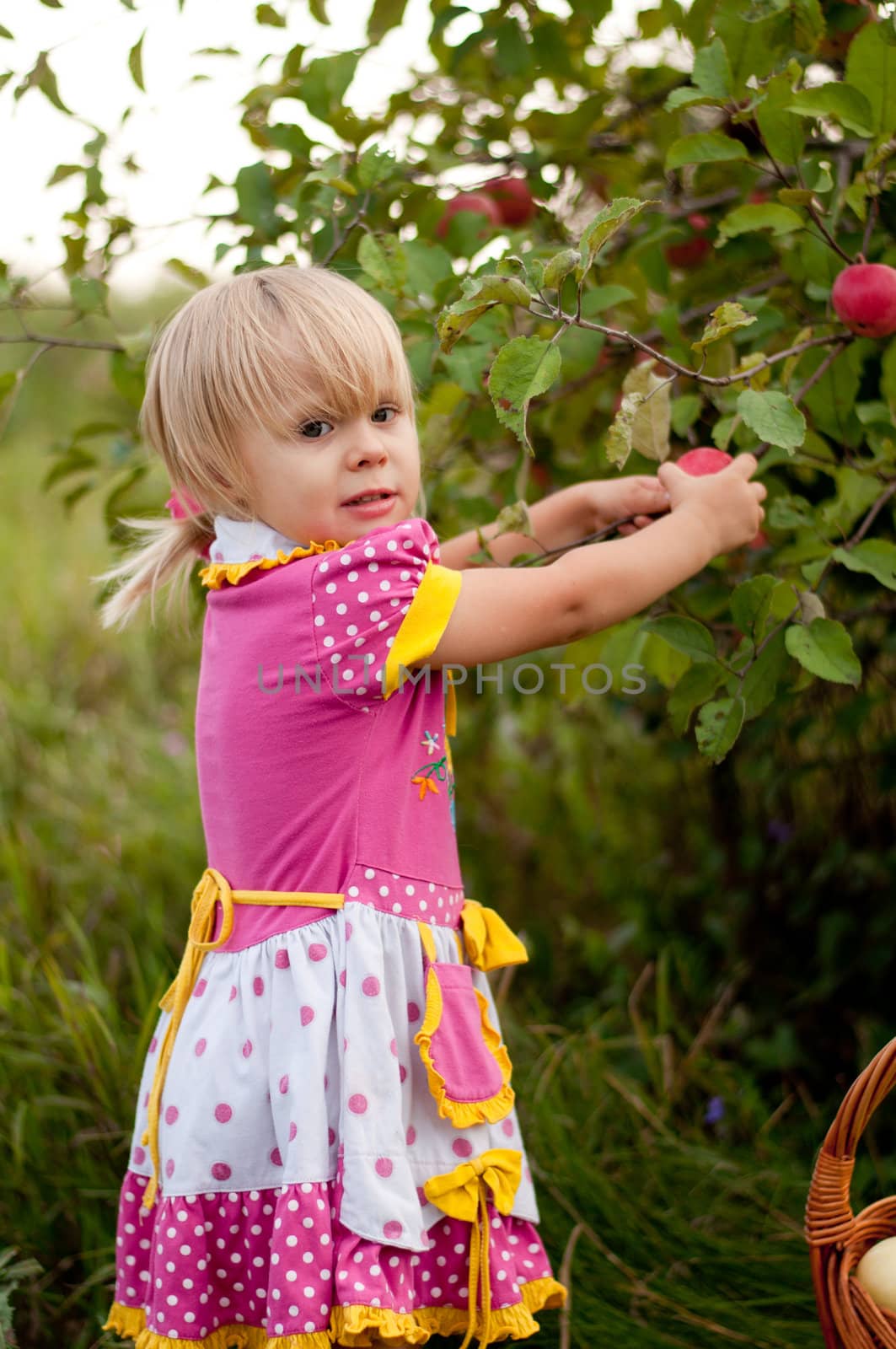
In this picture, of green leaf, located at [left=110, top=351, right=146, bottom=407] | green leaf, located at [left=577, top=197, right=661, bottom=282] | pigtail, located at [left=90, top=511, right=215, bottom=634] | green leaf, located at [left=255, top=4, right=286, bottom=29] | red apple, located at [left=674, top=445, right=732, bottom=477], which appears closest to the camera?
green leaf, located at [left=577, top=197, right=661, bottom=282]

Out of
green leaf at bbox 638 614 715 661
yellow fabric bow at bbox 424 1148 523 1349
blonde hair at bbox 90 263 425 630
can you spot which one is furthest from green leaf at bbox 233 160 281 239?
yellow fabric bow at bbox 424 1148 523 1349

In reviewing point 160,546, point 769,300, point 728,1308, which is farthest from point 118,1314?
point 769,300

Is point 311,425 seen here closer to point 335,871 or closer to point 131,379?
point 335,871

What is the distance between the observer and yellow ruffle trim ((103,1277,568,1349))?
1.12 metres

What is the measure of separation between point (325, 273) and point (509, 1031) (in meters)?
1.25

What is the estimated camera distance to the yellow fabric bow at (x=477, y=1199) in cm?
120

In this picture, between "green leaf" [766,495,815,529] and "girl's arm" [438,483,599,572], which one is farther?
"girl's arm" [438,483,599,572]

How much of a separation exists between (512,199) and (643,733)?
95 cm

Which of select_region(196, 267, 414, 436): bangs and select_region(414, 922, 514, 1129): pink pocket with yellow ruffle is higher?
select_region(196, 267, 414, 436): bangs

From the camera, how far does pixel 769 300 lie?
1632 mm

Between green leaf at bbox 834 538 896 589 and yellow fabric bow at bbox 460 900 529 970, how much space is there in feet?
1.64

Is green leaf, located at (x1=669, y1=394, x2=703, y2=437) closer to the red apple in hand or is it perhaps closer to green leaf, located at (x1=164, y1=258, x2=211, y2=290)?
the red apple in hand

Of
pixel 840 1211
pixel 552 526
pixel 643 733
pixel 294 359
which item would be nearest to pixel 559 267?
pixel 294 359

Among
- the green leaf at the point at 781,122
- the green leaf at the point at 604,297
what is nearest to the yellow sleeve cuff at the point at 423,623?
the green leaf at the point at 604,297
